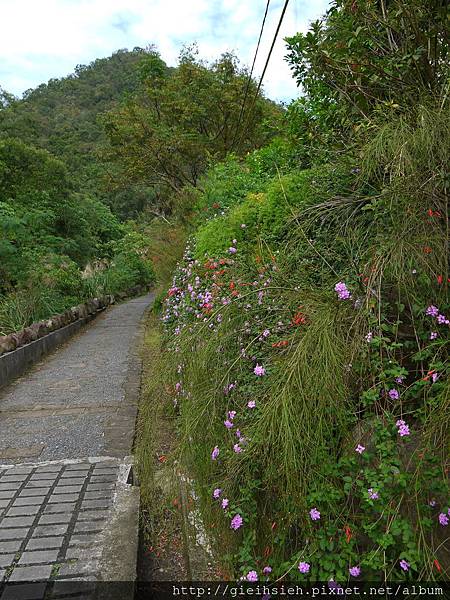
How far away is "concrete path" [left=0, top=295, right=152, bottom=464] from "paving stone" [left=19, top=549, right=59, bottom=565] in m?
1.13

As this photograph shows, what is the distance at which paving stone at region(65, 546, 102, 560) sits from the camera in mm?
2122

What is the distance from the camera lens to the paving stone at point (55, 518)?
94.6 inches

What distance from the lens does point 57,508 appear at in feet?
8.32

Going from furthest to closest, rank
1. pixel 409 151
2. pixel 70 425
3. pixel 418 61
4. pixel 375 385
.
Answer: pixel 70 425
pixel 418 61
pixel 409 151
pixel 375 385

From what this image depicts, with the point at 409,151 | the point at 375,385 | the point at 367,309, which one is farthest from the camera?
the point at 409,151

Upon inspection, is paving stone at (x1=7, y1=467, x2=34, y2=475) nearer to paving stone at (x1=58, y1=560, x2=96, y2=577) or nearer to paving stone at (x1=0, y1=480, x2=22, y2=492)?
paving stone at (x1=0, y1=480, x2=22, y2=492)

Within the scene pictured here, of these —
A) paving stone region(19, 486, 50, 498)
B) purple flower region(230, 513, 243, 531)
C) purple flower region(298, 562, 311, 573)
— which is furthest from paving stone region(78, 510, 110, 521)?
purple flower region(298, 562, 311, 573)

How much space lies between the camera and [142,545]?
7.83ft

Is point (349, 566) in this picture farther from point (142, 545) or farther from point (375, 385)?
point (142, 545)

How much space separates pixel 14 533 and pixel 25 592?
1.60 feet

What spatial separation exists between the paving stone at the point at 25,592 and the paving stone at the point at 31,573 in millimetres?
38

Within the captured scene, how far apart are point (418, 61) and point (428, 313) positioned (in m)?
1.57

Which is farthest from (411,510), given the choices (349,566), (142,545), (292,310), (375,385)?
(142,545)

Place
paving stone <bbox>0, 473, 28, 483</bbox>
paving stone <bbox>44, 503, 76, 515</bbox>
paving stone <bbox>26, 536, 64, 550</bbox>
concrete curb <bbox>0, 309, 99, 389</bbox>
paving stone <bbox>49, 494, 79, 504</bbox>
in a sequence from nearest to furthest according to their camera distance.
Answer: paving stone <bbox>26, 536, 64, 550</bbox>
paving stone <bbox>44, 503, 76, 515</bbox>
paving stone <bbox>49, 494, 79, 504</bbox>
paving stone <bbox>0, 473, 28, 483</bbox>
concrete curb <bbox>0, 309, 99, 389</bbox>
